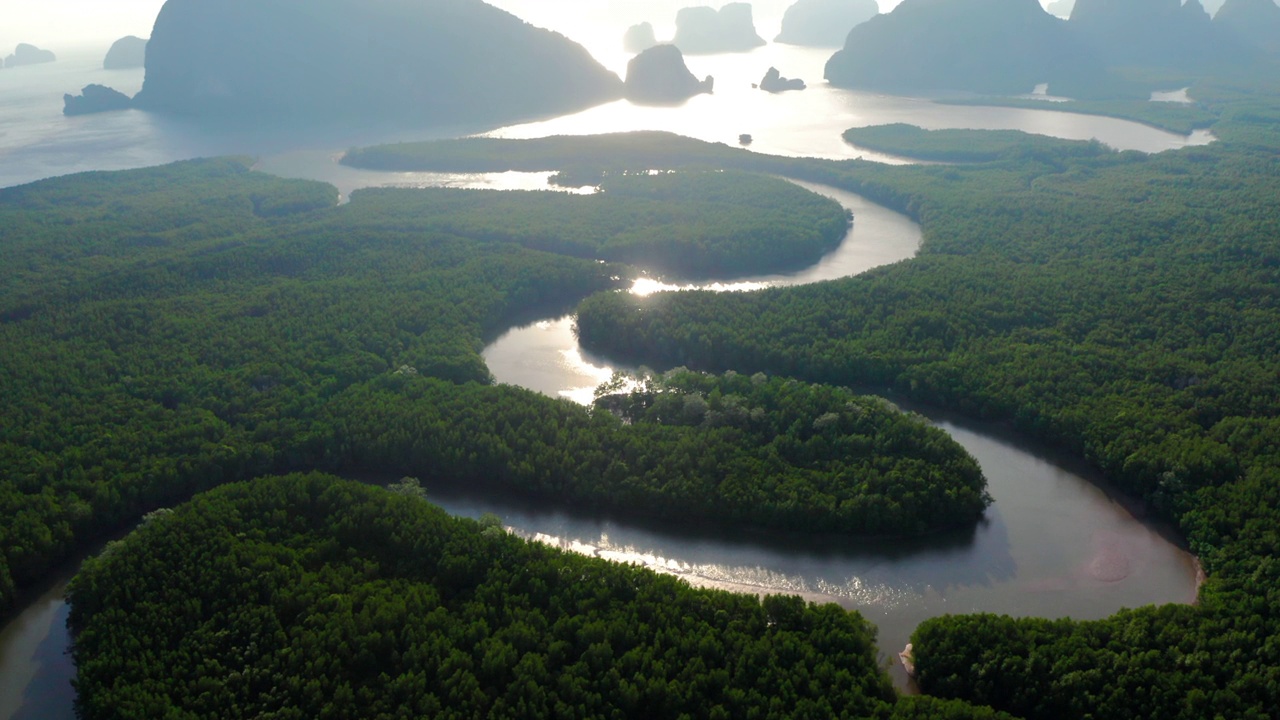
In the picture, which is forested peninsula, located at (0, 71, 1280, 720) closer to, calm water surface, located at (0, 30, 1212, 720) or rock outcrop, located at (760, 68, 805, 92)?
calm water surface, located at (0, 30, 1212, 720)

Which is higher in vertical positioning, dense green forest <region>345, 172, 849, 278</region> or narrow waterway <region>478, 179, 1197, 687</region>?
dense green forest <region>345, 172, 849, 278</region>

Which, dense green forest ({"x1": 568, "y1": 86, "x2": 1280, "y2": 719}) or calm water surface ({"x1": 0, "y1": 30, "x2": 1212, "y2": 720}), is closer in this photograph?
dense green forest ({"x1": 568, "y1": 86, "x2": 1280, "y2": 719})

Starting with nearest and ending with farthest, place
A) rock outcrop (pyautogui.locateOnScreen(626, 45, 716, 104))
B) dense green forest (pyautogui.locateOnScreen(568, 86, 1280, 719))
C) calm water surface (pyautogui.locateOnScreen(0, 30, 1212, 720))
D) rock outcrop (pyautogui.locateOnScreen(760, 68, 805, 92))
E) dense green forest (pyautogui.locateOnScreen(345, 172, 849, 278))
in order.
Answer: dense green forest (pyautogui.locateOnScreen(568, 86, 1280, 719)), calm water surface (pyautogui.locateOnScreen(0, 30, 1212, 720)), dense green forest (pyautogui.locateOnScreen(345, 172, 849, 278)), rock outcrop (pyautogui.locateOnScreen(626, 45, 716, 104)), rock outcrop (pyautogui.locateOnScreen(760, 68, 805, 92))

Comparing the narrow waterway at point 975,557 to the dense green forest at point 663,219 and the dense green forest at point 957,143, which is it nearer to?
the dense green forest at point 663,219

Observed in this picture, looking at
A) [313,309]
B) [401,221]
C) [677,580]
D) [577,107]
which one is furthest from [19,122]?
[677,580]

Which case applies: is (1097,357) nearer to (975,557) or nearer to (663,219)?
(975,557)

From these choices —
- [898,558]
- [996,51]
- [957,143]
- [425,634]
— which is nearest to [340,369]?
[425,634]

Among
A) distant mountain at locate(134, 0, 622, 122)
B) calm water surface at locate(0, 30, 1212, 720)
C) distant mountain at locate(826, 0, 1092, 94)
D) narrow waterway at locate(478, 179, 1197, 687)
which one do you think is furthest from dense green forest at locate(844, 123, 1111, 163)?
narrow waterway at locate(478, 179, 1197, 687)
